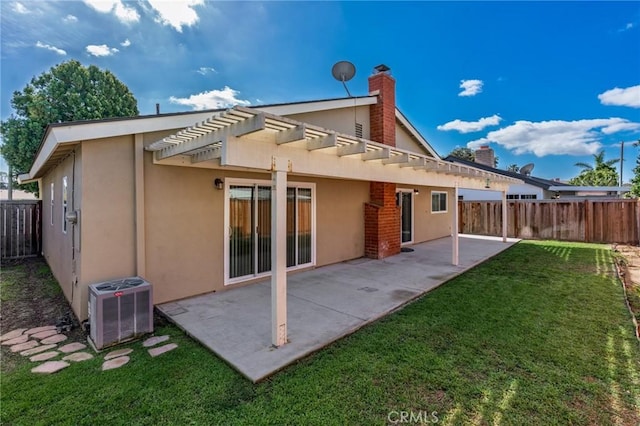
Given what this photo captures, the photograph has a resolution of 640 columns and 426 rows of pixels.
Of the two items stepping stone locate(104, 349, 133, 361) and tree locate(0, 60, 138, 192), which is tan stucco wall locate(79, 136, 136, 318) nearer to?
stepping stone locate(104, 349, 133, 361)

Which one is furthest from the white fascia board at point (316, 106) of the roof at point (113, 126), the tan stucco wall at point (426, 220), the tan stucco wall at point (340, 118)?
the tan stucco wall at point (426, 220)

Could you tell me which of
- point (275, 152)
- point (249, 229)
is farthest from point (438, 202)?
point (275, 152)

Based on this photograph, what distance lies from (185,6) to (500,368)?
1227cm

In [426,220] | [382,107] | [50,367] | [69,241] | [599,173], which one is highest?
[599,173]

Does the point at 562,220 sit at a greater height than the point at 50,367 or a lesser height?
greater

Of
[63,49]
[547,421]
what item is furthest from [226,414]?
[63,49]

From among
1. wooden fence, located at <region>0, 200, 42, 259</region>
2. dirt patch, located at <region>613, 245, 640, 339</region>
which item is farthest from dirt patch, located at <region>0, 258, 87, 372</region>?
dirt patch, located at <region>613, 245, 640, 339</region>

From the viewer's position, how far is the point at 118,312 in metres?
4.48

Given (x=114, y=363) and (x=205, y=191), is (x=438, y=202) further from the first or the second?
(x=114, y=363)

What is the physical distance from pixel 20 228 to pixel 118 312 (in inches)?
437

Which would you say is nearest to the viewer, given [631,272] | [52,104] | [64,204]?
[64,204]

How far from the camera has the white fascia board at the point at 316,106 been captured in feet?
23.9

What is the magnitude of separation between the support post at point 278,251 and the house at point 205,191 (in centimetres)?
1

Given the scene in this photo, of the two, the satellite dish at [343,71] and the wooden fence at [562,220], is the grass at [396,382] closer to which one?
the satellite dish at [343,71]
